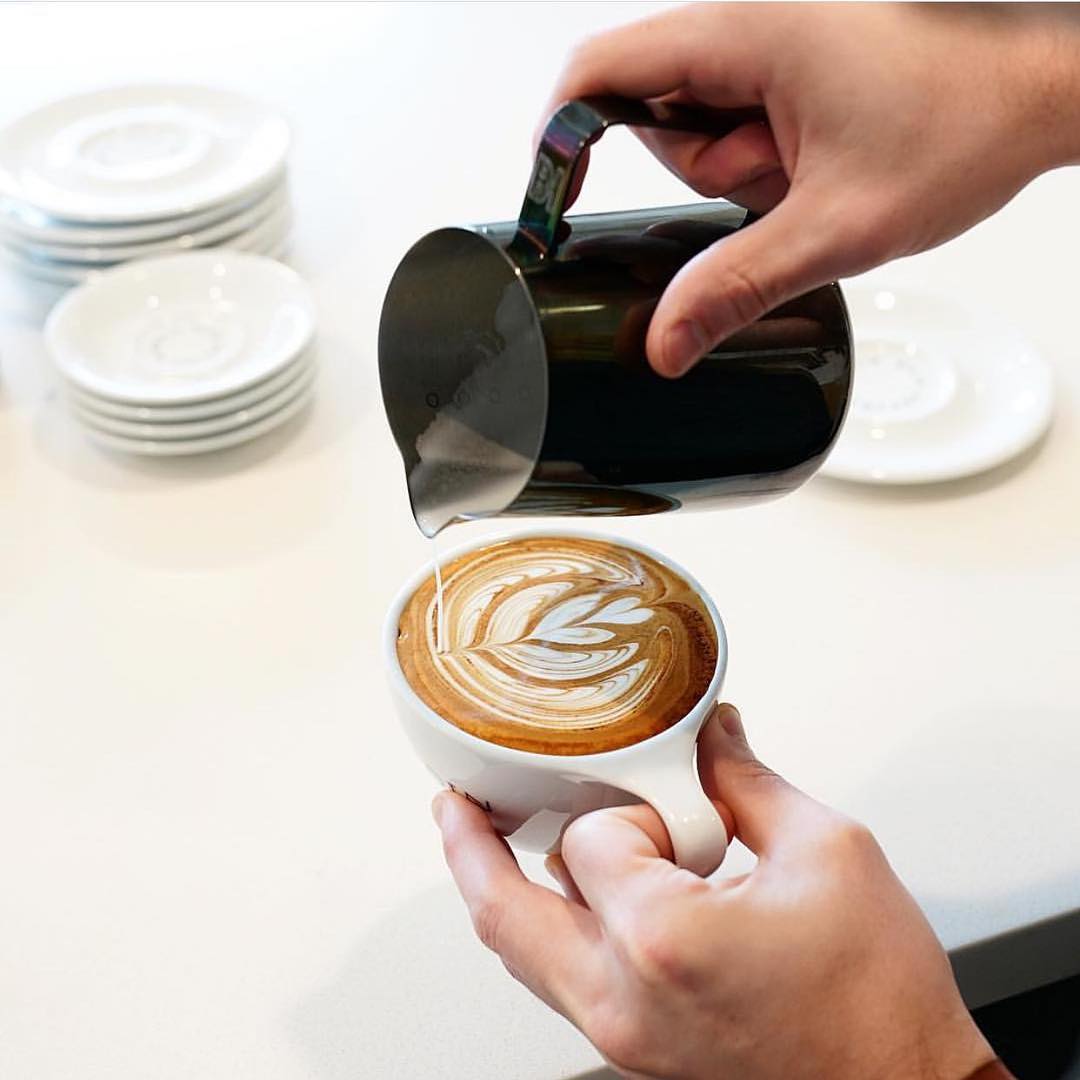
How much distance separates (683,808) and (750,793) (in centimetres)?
7

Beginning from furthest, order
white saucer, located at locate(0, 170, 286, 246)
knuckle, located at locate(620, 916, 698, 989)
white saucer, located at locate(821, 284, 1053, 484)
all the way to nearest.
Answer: white saucer, located at locate(0, 170, 286, 246)
white saucer, located at locate(821, 284, 1053, 484)
knuckle, located at locate(620, 916, 698, 989)

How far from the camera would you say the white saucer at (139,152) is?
1.40m

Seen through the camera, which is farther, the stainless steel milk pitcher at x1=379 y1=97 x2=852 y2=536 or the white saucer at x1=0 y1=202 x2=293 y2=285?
the white saucer at x1=0 y1=202 x2=293 y2=285

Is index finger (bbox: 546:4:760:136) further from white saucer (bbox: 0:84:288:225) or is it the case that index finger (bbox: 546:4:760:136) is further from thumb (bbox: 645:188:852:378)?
white saucer (bbox: 0:84:288:225)

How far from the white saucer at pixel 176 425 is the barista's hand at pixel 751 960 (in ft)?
2.00

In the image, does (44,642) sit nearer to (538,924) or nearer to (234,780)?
(234,780)

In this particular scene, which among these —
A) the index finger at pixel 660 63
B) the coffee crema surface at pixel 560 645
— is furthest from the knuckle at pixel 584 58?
the coffee crema surface at pixel 560 645

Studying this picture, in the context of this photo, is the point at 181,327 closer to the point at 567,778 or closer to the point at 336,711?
the point at 336,711

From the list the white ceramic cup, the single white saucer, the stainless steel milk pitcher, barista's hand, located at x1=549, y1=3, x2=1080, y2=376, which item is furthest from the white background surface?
barista's hand, located at x1=549, y1=3, x2=1080, y2=376

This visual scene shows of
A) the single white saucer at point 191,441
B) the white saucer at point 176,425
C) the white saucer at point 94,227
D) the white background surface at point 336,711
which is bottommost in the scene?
the white background surface at point 336,711

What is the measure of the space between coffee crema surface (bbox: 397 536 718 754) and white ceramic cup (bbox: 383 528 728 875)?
0.05 feet

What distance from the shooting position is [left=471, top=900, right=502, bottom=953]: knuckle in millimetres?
748

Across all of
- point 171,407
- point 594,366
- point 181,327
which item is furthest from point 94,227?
point 594,366

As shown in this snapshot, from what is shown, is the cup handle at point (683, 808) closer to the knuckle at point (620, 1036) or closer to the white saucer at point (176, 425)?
the knuckle at point (620, 1036)
